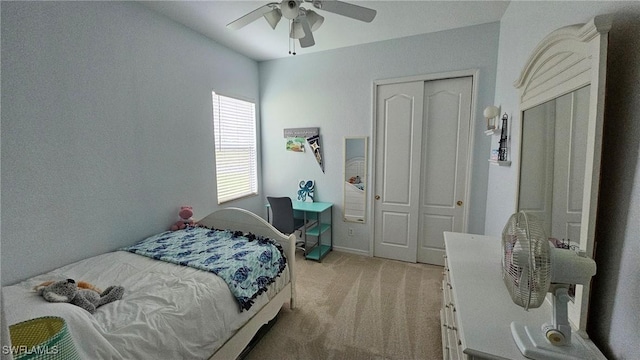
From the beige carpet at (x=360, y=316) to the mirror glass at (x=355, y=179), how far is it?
692 mm

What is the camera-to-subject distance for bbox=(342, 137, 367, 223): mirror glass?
3.46 m

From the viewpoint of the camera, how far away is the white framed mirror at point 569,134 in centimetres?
92

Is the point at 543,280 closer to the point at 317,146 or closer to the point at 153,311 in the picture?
the point at 153,311

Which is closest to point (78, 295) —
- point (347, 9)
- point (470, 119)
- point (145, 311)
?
point (145, 311)

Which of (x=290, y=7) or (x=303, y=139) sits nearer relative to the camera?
(x=290, y=7)

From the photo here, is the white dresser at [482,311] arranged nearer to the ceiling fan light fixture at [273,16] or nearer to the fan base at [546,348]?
the fan base at [546,348]

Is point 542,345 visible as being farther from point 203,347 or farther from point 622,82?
point 203,347

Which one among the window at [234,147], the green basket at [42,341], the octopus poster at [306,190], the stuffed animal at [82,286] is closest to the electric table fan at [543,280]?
the green basket at [42,341]

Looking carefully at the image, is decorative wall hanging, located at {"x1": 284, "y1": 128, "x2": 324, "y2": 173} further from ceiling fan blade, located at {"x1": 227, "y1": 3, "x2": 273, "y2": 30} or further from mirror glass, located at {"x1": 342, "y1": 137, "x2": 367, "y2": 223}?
ceiling fan blade, located at {"x1": 227, "y1": 3, "x2": 273, "y2": 30}

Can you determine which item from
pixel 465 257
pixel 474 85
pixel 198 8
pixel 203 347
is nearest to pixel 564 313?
pixel 465 257

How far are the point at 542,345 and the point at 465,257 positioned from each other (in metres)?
0.72

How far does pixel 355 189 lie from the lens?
3.53 metres

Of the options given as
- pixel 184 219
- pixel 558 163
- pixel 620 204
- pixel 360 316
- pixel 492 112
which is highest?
pixel 492 112

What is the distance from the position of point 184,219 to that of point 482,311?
2719mm
